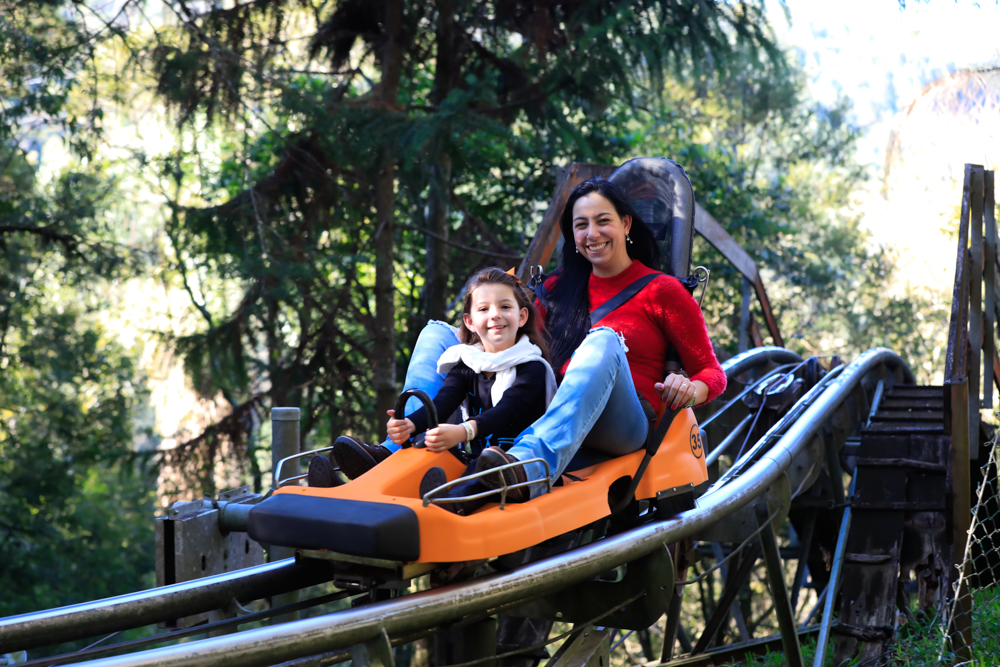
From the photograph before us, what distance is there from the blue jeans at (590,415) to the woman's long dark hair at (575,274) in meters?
0.47

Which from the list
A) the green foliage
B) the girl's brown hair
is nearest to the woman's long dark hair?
the girl's brown hair

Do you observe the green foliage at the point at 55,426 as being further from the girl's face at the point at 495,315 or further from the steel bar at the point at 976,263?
the steel bar at the point at 976,263

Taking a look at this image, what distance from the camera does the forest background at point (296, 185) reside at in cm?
697

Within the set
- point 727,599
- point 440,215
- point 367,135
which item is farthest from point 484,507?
point 440,215

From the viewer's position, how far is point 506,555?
2.39m

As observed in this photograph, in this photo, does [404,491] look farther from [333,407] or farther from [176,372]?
[176,372]

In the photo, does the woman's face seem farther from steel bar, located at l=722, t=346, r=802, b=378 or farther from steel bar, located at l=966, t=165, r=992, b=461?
steel bar, located at l=966, t=165, r=992, b=461

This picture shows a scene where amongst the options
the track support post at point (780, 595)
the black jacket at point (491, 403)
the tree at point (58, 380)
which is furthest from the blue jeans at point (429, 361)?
the tree at point (58, 380)

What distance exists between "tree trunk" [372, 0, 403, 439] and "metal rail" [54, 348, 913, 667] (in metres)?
4.65

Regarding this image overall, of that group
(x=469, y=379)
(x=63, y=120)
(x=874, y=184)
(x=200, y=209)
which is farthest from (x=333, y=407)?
(x=874, y=184)

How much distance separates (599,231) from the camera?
10.2 ft

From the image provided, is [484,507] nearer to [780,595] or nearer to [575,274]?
[575,274]

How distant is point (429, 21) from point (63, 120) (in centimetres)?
342

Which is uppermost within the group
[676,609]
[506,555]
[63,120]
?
[63,120]
